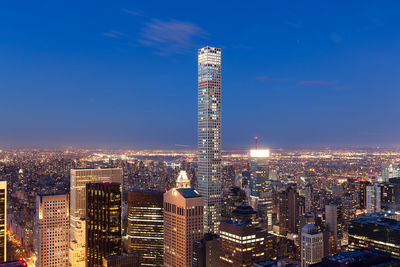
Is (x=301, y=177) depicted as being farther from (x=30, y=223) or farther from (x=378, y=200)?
(x=30, y=223)

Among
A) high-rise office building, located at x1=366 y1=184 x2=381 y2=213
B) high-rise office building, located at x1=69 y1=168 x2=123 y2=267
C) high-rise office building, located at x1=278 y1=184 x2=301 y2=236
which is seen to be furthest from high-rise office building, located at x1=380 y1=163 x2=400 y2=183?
high-rise office building, located at x1=69 y1=168 x2=123 y2=267

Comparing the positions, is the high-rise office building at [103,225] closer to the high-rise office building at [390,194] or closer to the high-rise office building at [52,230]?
the high-rise office building at [52,230]

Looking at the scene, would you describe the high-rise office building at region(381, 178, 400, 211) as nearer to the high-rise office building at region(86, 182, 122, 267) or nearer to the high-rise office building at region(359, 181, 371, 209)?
the high-rise office building at region(359, 181, 371, 209)

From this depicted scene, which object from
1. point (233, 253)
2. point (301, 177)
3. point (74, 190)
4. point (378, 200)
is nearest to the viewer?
point (233, 253)

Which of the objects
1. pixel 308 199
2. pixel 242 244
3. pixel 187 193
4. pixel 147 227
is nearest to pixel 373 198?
pixel 308 199

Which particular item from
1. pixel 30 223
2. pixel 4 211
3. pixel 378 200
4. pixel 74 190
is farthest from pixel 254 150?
pixel 4 211

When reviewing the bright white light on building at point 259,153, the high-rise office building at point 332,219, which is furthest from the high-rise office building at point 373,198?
the bright white light on building at point 259,153
